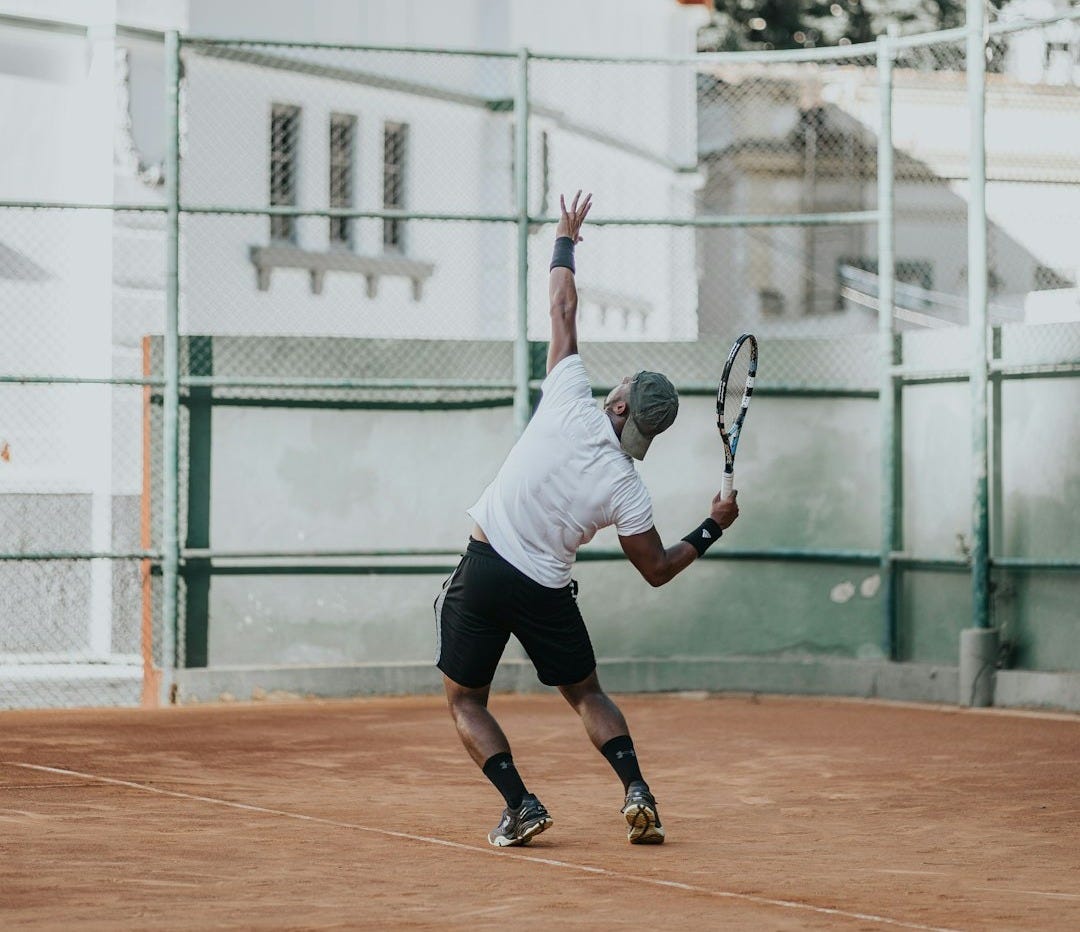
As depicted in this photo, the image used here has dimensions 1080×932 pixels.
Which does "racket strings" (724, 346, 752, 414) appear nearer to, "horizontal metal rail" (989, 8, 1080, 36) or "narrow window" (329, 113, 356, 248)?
"horizontal metal rail" (989, 8, 1080, 36)

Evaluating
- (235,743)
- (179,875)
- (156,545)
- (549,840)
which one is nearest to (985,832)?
(549,840)

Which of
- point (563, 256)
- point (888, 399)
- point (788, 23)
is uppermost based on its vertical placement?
point (788, 23)

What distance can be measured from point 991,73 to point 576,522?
7.04 m

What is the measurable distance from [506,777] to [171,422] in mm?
5579

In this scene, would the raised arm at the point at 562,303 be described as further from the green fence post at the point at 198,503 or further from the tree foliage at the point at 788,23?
the tree foliage at the point at 788,23

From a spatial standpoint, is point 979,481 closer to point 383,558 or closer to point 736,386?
point 736,386

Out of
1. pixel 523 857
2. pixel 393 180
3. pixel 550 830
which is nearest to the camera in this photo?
pixel 523 857

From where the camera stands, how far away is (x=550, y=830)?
23.5 feet

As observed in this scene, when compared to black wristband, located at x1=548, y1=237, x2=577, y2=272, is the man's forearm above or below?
below

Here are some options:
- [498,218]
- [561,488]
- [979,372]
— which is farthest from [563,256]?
[979,372]

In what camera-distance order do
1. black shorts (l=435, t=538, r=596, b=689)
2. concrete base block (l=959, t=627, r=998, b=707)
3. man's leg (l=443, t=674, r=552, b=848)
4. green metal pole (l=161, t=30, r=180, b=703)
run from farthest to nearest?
1. green metal pole (l=161, t=30, r=180, b=703)
2. concrete base block (l=959, t=627, r=998, b=707)
3. black shorts (l=435, t=538, r=596, b=689)
4. man's leg (l=443, t=674, r=552, b=848)

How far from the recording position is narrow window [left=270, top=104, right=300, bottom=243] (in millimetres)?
18953

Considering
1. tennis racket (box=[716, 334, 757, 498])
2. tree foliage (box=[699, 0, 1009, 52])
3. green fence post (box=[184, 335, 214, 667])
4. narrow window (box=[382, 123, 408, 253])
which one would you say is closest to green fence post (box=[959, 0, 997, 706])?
tennis racket (box=[716, 334, 757, 498])

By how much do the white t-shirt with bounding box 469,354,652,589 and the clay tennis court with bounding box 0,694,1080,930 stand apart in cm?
108
